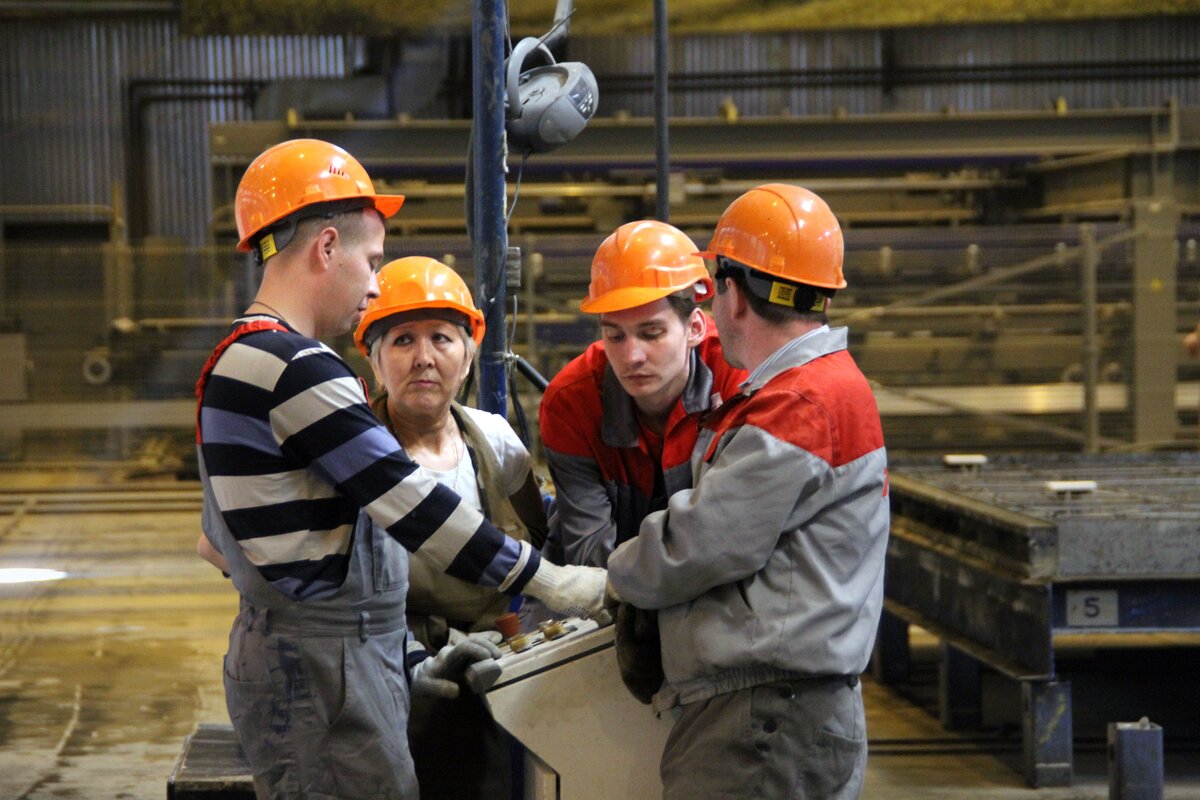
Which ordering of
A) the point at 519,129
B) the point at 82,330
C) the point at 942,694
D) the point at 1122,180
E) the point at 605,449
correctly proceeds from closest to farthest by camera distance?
1. the point at 605,449
2. the point at 519,129
3. the point at 942,694
4. the point at 1122,180
5. the point at 82,330

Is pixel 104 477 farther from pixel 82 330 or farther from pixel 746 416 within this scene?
pixel 746 416

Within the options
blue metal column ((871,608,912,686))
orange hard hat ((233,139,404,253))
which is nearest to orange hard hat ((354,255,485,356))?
orange hard hat ((233,139,404,253))

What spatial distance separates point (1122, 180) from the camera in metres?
11.2

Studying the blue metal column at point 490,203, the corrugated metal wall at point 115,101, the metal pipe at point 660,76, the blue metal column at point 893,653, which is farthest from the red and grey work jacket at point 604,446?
the corrugated metal wall at point 115,101

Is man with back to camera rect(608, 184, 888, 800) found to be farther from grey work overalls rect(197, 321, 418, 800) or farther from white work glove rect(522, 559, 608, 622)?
grey work overalls rect(197, 321, 418, 800)

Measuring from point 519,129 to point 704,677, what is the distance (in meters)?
2.06

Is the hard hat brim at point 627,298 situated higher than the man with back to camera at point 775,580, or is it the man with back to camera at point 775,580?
the hard hat brim at point 627,298

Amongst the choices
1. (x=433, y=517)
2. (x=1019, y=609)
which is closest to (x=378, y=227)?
(x=433, y=517)

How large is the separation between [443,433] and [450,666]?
74 centimetres

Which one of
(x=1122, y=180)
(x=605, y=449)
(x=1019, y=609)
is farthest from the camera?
(x=1122, y=180)

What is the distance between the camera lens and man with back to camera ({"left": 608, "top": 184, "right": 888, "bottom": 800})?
2.06 m

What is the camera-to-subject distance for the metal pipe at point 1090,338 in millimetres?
9492

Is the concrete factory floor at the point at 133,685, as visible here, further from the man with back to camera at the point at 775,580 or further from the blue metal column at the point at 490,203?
the man with back to camera at the point at 775,580

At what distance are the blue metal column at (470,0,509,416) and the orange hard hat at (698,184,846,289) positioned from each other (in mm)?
1381
